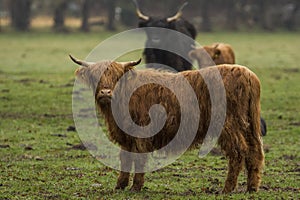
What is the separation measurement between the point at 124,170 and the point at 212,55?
8.40m

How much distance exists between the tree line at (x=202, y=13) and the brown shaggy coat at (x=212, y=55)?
29840 millimetres

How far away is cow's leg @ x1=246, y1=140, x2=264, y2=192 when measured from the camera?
6.74 metres

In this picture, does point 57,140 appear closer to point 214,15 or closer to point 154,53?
point 154,53

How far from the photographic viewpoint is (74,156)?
9.21 m

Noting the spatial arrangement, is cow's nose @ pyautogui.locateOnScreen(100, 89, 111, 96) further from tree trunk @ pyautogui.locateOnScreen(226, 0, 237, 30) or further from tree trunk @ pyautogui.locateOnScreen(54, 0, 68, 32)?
tree trunk @ pyautogui.locateOnScreen(226, 0, 237, 30)

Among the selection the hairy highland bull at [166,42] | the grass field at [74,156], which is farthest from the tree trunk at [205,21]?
the hairy highland bull at [166,42]

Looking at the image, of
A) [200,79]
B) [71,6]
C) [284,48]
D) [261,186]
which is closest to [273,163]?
[261,186]

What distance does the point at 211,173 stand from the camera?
8.18 meters

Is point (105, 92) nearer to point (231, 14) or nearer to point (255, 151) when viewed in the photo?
point (255, 151)

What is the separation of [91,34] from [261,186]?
36.3 metres

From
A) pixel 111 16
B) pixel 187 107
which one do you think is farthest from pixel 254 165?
pixel 111 16

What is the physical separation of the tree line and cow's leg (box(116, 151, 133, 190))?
125 ft

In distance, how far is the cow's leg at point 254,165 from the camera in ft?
22.1

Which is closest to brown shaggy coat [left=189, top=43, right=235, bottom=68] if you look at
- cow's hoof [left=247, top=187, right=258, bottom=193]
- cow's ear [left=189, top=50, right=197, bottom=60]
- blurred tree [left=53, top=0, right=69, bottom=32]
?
cow's ear [left=189, top=50, right=197, bottom=60]
